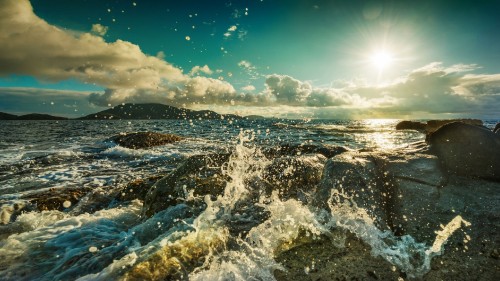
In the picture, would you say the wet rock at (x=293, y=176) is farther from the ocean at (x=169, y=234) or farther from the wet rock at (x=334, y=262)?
the wet rock at (x=334, y=262)

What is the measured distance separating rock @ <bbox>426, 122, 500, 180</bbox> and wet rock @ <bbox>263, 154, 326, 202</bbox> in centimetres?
265

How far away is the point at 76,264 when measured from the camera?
4062mm

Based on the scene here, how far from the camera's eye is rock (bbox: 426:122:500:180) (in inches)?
209

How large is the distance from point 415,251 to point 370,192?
113cm

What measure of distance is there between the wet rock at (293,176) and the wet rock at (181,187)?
124 centimetres

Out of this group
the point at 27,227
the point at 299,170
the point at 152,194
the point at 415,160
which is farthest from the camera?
the point at 299,170

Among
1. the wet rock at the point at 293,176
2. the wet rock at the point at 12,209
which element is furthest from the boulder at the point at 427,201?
the wet rock at the point at 12,209

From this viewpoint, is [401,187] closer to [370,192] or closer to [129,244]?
[370,192]

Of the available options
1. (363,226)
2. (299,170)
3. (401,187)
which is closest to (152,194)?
(299,170)

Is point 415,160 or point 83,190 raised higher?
point 415,160

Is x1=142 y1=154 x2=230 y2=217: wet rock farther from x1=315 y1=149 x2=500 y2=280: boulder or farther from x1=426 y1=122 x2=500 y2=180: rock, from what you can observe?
x1=426 y1=122 x2=500 y2=180: rock

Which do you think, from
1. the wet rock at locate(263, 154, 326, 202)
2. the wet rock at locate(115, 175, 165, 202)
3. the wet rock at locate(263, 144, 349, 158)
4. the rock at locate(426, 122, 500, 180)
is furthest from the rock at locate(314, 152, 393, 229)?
the wet rock at locate(263, 144, 349, 158)

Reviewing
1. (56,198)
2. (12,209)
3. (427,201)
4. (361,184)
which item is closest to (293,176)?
(361,184)

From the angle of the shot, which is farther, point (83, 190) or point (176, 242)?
point (83, 190)
